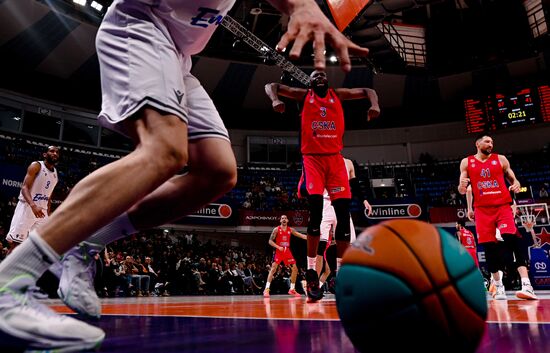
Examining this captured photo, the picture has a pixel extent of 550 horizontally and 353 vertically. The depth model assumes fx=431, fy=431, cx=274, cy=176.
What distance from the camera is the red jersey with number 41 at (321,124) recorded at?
4492 millimetres

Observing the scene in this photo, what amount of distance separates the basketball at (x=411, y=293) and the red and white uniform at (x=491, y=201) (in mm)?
4309

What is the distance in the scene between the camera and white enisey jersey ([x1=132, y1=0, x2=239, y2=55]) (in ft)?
5.21

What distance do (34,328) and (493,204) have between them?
508 cm

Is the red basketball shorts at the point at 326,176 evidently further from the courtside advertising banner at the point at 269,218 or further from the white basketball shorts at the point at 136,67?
the courtside advertising banner at the point at 269,218

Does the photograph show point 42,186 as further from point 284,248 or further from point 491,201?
point 491,201

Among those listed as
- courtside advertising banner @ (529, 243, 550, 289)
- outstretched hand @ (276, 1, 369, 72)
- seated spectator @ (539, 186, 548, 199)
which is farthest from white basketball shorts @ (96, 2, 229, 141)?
seated spectator @ (539, 186, 548, 199)

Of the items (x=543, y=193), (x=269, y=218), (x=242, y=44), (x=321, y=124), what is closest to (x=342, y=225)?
(x=321, y=124)

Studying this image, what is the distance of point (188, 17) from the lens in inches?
64.7

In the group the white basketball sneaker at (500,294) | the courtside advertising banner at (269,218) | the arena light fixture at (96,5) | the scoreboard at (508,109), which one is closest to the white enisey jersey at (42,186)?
the white basketball sneaker at (500,294)

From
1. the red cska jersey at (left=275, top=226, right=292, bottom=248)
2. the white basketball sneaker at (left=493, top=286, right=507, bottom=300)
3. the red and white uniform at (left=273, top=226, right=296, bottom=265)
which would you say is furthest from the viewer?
the red cska jersey at (left=275, top=226, right=292, bottom=248)

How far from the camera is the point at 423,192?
2039 centimetres

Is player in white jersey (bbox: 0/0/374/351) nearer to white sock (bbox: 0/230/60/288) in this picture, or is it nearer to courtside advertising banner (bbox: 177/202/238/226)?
white sock (bbox: 0/230/60/288)

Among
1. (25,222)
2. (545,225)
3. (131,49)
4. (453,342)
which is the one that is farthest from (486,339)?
(545,225)

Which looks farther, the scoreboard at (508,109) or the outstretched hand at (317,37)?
the scoreboard at (508,109)
